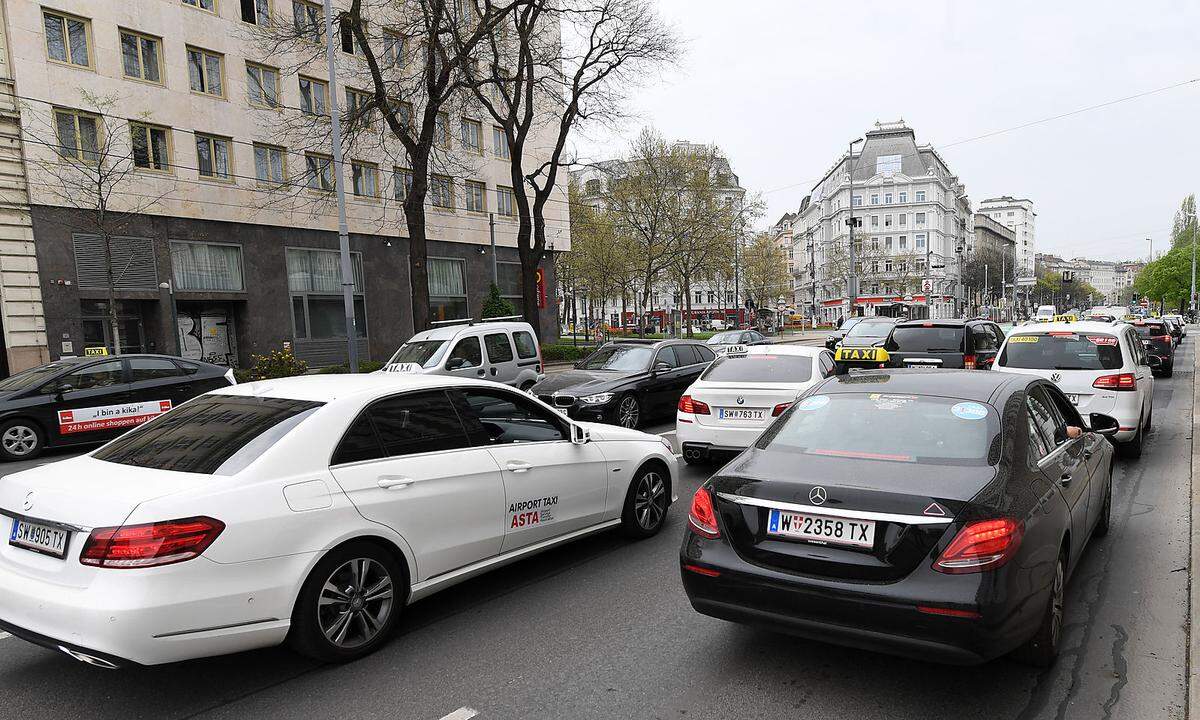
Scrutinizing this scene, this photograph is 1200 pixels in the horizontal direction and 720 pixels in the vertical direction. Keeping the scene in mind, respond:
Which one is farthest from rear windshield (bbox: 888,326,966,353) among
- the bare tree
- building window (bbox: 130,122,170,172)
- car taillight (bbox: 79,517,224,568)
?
building window (bbox: 130,122,170,172)

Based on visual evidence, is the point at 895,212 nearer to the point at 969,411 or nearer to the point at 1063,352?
the point at 1063,352

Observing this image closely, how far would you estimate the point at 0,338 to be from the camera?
64.9 feet

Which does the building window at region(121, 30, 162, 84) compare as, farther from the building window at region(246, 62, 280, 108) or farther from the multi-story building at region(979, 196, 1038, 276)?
the multi-story building at region(979, 196, 1038, 276)

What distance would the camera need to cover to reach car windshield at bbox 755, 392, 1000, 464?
3510mm

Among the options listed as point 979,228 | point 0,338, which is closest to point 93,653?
point 0,338

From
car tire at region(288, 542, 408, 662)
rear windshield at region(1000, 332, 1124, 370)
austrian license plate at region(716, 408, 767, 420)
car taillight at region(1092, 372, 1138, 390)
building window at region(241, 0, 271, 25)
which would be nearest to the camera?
car tire at region(288, 542, 408, 662)

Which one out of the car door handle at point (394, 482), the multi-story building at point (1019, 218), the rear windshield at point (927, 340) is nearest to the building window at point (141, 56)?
the rear windshield at point (927, 340)

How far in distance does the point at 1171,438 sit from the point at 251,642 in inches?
464

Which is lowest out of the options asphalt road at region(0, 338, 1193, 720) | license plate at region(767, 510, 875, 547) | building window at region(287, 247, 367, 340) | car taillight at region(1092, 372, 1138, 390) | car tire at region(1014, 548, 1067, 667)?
asphalt road at region(0, 338, 1193, 720)

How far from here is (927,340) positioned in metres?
12.4

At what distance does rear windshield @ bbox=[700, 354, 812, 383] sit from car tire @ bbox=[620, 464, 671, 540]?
2521 millimetres

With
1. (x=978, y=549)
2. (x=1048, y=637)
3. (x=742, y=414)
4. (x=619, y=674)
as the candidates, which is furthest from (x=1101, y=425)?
(x=619, y=674)

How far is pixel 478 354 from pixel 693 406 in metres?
6.43

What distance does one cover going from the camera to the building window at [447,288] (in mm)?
31609
